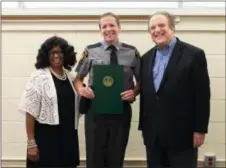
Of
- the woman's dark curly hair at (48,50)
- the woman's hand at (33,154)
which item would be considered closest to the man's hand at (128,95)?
the woman's dark curly hair at (48,50)

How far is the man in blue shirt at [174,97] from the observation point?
1.92 m

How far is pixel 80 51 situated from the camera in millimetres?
3010

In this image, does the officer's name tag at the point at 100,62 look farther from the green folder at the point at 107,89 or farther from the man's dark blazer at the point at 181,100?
the man's dark blazer at the point at 181,100

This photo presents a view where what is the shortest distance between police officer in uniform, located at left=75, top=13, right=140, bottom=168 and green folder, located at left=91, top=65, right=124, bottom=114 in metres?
0.04

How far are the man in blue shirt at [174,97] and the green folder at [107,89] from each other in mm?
195

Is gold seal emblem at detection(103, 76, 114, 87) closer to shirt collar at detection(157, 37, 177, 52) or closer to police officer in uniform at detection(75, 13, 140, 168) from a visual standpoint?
police officer in uniform at detection(75, 13, 140, 168)

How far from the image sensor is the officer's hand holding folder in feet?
7.06

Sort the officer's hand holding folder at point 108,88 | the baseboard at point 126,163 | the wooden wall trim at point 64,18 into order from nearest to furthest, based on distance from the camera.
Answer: the officer's hand holding folder at point 108,88 < the wooden wall trim at point 64,18 < the baseboard at point 126,163

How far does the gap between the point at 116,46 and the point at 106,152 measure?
30.9 inches

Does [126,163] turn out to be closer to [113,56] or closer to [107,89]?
[107,89]

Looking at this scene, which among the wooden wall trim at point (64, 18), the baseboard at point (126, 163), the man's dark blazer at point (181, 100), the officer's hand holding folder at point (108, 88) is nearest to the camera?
the man's dark blazer at point (181, 100)

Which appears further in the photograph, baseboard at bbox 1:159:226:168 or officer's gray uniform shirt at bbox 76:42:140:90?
baseboard at bbox 1:159:226:168

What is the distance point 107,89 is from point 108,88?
0.01 m

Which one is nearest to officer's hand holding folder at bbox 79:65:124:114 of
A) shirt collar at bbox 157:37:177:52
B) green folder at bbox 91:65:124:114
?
green folder at bbox 91:65:124:114
